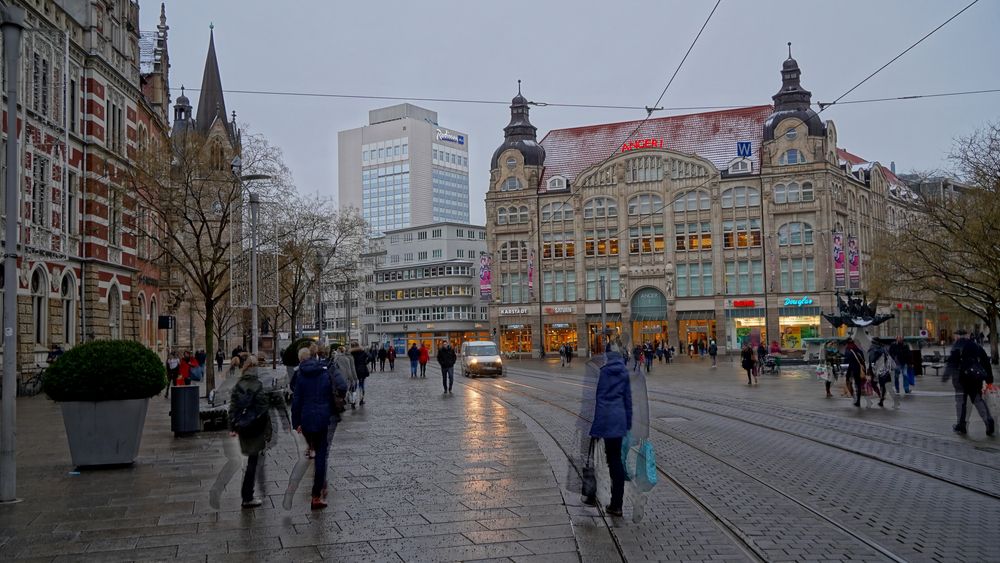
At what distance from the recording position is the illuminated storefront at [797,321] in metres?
71.9

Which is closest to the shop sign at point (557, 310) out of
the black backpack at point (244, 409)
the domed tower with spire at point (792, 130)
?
the domed tower with spire at point (792, 130)

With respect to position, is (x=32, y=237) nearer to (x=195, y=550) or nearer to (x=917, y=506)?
(x=195, y=550)

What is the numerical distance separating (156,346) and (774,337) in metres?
50.0

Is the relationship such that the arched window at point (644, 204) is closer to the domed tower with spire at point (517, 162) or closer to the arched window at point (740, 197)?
the arched window at point (740, 197)

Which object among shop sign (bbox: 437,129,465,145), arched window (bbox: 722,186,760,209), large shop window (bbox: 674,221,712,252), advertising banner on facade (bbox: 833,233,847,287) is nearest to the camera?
advertising banner on facade (bbox: 833,233,847,287)

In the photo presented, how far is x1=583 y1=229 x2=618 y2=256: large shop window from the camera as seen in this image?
78875 mm

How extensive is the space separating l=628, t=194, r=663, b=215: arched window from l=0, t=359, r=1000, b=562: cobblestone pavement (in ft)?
201

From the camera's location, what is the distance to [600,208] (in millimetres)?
79375

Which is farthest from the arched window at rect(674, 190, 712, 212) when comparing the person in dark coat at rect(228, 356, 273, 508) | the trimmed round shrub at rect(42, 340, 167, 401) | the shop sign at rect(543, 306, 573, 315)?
the person in dark coat at rect(228, 356, 273, 508)

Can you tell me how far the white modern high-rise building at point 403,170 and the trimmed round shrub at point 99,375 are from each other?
518 feet

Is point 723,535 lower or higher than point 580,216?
lower

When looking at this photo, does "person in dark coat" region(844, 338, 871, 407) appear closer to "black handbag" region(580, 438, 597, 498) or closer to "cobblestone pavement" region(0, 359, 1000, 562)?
"cobblestone pavement" region(0, 359, 1000, 562)

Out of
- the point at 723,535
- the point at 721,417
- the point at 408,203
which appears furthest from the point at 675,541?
the point at 408,203

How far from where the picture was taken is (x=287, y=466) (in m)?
12.3
